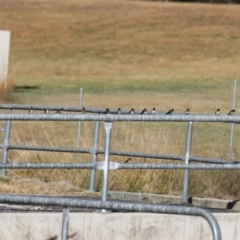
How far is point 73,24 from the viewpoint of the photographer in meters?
56.7

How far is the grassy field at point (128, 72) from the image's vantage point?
14.5 m

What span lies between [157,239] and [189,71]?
34.5 m

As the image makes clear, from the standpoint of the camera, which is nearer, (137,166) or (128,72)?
(137,166)

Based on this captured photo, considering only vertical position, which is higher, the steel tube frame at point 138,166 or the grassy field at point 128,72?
the grassy field at point 128,72

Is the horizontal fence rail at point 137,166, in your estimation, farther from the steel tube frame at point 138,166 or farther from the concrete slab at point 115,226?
the concrete slab at point 115,226

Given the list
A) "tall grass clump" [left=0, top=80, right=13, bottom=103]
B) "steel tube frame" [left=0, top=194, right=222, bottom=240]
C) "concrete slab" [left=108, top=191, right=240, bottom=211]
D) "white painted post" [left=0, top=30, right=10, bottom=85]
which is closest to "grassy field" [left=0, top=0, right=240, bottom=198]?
"tall grass clump" [left=0, top=80, right=13, bottom=103]

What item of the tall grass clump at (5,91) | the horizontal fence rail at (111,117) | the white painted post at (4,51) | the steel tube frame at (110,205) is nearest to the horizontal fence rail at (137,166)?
the horizontal fence rail at (111,117)

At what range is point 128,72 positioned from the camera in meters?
43.8

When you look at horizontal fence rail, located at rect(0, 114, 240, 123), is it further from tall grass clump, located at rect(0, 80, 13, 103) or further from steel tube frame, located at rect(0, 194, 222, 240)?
tall grass clump, located at rect(0, 80, 13, 103)

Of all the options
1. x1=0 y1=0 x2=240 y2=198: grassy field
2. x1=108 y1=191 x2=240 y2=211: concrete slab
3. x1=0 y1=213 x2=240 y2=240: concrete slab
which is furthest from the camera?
x1=0 y1=0 x2=240 y2=198: grassy field

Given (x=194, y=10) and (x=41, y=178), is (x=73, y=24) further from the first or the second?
(x=41, y=178)

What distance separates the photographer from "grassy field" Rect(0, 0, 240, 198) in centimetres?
1455

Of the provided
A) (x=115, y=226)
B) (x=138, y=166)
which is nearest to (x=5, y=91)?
(x=138, y=166)

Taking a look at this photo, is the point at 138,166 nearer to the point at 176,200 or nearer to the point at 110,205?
the point at 176,200
